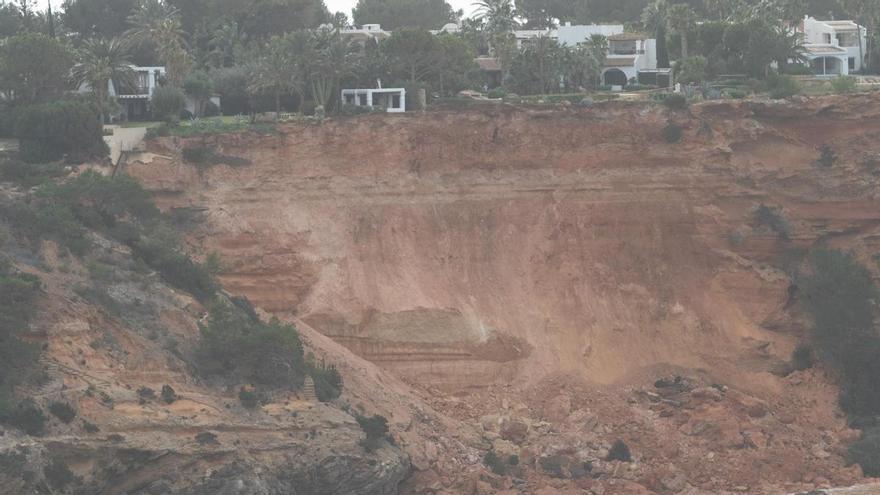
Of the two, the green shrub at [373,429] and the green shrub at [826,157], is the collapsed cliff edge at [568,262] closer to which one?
the green shrub at [826,157]

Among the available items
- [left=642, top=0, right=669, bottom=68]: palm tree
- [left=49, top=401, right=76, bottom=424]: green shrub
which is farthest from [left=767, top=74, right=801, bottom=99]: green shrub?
[left=49, top=401, right=76, bottom=424]: green shrub

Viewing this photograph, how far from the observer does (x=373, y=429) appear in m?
45.4

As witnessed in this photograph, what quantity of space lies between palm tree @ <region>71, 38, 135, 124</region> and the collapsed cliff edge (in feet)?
14.7

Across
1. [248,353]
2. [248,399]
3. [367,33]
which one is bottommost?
[248,399]

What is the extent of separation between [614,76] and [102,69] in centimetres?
2677

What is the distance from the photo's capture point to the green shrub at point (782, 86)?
6038 cm

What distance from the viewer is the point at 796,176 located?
58.2 meters

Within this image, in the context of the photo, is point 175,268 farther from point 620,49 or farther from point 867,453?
point 620,49

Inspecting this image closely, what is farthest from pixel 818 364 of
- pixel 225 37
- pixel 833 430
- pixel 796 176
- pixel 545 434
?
pixel 225 37

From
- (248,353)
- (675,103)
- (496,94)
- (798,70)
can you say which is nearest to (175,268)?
(248,353)

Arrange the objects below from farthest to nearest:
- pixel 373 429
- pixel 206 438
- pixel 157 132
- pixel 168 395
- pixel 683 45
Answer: pixel 683 45 → pixel 157 132 → pixel 373 429 → pixel 168 395 → pixel 206 438

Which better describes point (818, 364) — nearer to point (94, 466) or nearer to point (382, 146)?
point (382, 146)

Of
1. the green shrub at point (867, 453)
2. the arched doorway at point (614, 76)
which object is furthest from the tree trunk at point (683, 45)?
the green shrub at point (867, 453)

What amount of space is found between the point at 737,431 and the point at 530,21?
5136 cm
